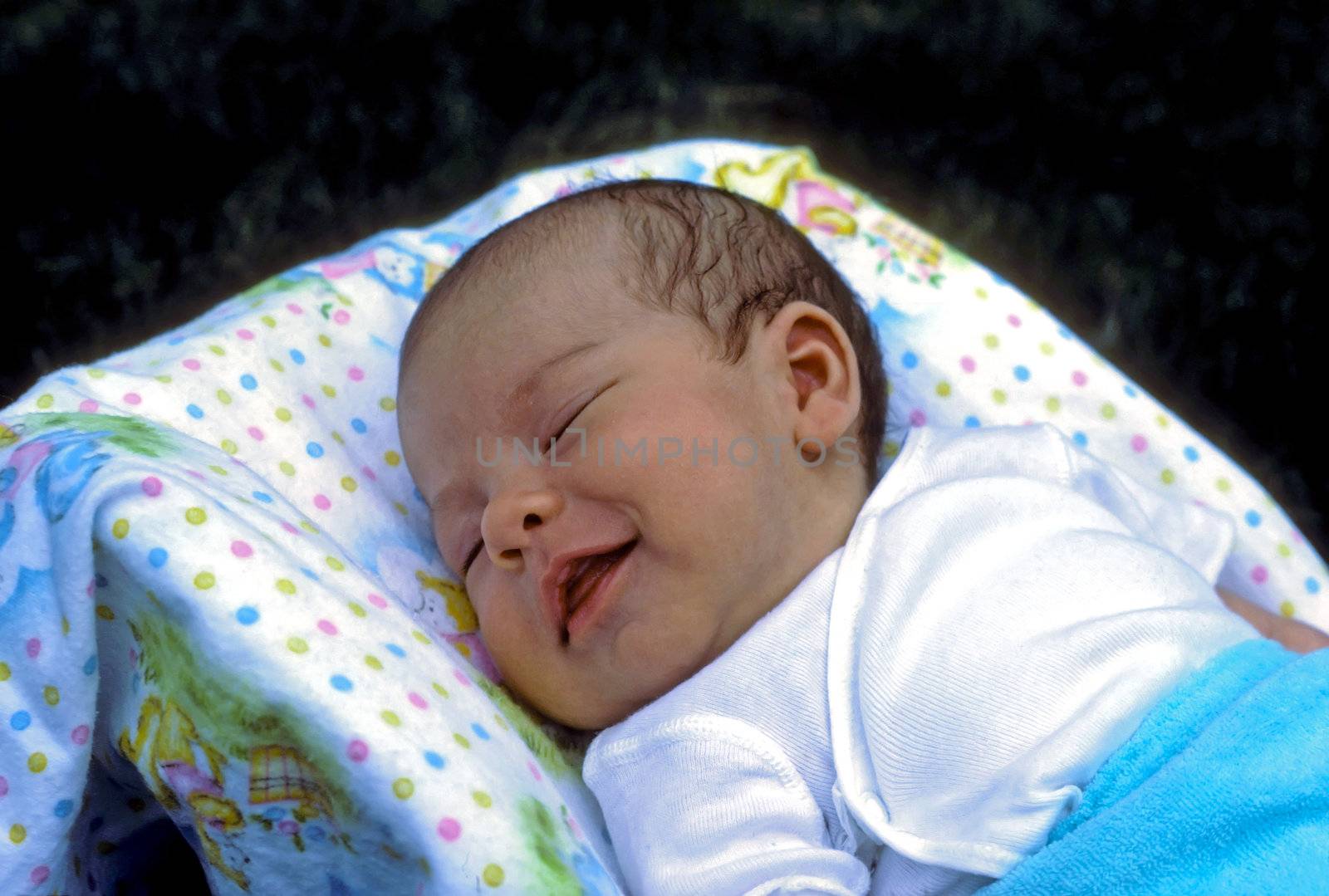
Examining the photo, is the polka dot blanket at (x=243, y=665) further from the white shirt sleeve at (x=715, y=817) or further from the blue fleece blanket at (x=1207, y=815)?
the blue fleece blanket at (x=1207, y=815)

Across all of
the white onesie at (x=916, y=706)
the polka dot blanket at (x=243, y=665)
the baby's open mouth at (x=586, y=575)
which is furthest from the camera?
the baby's open mouth at (x=586, y=575)

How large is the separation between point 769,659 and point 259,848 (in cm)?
43

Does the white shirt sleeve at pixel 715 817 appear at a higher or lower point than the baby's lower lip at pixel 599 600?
lower

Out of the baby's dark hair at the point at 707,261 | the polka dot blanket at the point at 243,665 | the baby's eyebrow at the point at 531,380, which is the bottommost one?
the polka dot blanket at the point at 243,665

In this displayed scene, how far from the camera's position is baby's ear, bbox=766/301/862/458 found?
3.68 feet

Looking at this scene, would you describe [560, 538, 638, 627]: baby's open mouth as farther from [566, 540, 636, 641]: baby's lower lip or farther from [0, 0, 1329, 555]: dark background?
[0, 0, 1329, 555]: dark background

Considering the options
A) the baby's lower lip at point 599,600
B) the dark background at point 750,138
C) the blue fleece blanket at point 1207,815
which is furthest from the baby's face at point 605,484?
the dark background at point 750,138

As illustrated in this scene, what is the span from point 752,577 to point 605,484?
16 centimetres

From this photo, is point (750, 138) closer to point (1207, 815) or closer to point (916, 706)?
point (916, 706)

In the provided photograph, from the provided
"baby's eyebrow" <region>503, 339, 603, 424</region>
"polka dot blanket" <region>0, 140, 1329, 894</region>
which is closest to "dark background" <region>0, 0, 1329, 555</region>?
"polka dot blanket" <region>0, 140, 1329, 894</region>

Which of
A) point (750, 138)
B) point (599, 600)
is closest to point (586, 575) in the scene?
point (599, 600)

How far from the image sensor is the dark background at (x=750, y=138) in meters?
1.70

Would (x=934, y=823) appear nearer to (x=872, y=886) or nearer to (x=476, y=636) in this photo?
(x=872, y=886)

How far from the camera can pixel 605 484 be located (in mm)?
1014
